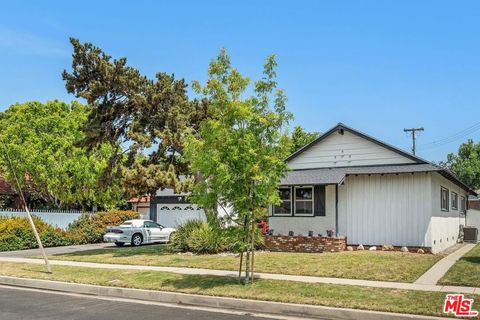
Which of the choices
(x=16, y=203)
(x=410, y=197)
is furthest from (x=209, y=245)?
(x=16, y=203)

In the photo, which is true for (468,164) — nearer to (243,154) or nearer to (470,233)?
(470,233)

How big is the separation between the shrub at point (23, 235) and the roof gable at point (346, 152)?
13852 mm

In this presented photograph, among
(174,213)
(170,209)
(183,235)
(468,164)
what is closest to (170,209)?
(170,209)

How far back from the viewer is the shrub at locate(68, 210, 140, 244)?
91.5ft

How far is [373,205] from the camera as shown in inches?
760

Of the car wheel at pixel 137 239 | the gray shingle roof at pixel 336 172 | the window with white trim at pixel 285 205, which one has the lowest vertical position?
the car wheel at pixel 137 239

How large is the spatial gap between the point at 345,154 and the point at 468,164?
51013 mm

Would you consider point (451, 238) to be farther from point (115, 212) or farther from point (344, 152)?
point (115, 212)

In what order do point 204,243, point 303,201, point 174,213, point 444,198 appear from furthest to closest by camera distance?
point 174,213
point 444,198
point 303,201
point 204,243

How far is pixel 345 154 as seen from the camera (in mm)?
20406

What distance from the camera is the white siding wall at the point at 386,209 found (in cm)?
1839

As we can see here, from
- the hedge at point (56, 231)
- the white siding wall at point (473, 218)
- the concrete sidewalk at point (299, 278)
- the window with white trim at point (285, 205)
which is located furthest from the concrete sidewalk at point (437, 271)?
the hedge at point (56, 231)

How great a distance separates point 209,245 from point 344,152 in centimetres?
682

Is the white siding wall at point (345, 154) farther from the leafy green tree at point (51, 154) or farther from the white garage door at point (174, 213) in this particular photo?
the leafy green tree at point (51, 154)
